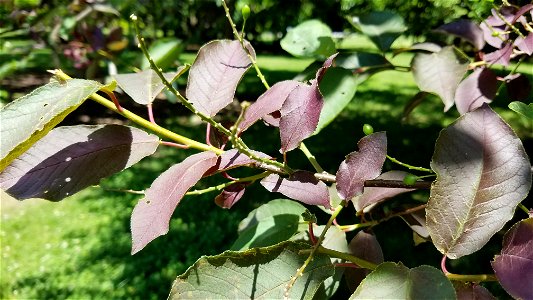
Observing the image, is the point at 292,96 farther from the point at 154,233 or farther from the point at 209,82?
the point at 154,233

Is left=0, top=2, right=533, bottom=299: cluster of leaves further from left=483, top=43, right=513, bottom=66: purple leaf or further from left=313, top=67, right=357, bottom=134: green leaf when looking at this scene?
left=483, top=43, right=513, bottom=66: purple leaf

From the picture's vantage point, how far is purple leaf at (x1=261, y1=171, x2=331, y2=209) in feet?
2.29

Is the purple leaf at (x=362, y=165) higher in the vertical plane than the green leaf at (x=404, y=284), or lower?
higher

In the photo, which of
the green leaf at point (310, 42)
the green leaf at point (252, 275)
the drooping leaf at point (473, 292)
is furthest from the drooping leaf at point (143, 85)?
the drooping leaf at point (473, 292)

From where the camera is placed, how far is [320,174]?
0.80 m

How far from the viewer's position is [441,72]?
1.12 meters

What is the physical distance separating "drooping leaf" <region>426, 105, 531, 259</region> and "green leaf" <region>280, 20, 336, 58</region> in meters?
0.49

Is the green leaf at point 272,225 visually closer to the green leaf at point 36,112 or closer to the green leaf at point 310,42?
the green leaf at point 310,42

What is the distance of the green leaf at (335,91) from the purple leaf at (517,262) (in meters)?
0.47

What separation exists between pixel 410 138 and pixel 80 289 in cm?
379

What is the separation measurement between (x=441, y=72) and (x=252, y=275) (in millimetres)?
708

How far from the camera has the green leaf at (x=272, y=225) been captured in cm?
94

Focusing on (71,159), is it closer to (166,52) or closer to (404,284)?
(404,284)

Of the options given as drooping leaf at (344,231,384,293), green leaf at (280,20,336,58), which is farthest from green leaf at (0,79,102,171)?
green leaf at (280,20,336,58)
